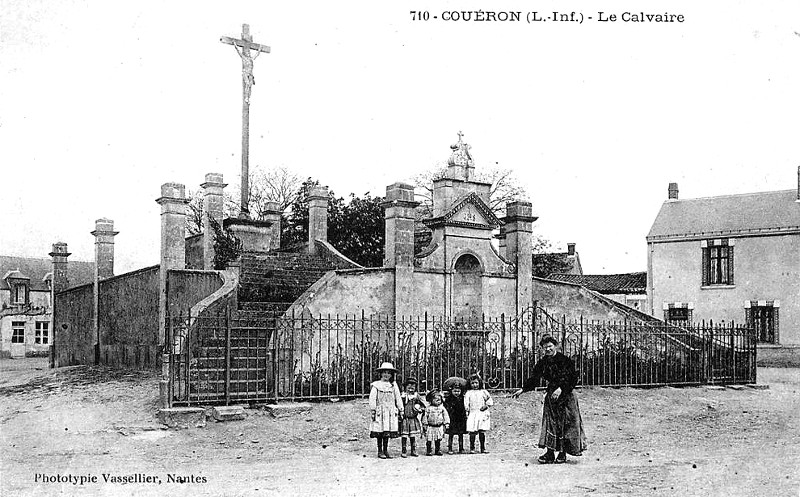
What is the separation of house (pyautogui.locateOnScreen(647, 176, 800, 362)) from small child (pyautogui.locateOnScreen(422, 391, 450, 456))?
2088 cm

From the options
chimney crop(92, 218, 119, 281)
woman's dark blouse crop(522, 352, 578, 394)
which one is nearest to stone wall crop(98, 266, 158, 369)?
chimney crop(92, 218, 119, 281)

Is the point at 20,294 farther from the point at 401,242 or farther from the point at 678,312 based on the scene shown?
the point at 401,242

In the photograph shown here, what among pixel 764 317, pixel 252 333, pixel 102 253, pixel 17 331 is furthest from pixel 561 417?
pixel 17 331

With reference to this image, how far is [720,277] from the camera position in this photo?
29.6 meters

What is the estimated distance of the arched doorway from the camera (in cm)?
1662

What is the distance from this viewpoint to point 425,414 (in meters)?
10.4

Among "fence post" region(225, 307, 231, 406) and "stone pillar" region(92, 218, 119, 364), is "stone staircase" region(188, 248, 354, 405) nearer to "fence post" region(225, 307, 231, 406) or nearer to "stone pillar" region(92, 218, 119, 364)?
"fence post" region(225, 307, 231, 406)

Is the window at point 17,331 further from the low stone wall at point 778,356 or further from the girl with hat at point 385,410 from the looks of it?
the girl with hat at point 385,410

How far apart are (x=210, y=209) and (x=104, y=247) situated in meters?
4.09

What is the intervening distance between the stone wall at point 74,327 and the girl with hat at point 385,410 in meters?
13.4

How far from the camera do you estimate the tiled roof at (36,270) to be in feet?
163

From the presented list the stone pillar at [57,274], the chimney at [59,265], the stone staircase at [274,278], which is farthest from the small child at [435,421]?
the chimney at [59,265]

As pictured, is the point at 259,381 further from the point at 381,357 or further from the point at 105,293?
the point at 105,293

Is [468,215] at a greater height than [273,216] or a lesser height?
lesser
